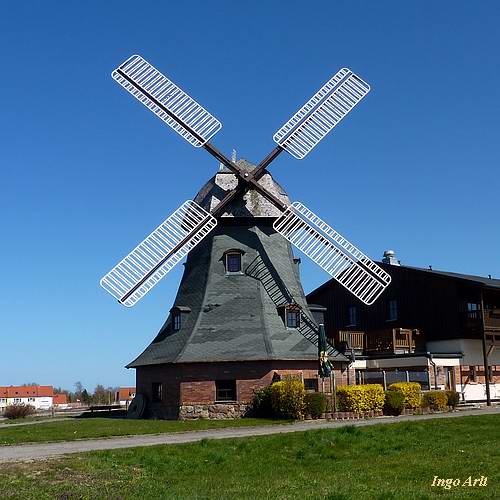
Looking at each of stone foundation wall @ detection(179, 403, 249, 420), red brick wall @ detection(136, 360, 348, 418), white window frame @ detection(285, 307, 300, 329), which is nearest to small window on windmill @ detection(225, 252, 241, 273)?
white window frame @ detection(285, 307, 300, 329)

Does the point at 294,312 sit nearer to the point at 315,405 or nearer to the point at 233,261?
the point at 233,261

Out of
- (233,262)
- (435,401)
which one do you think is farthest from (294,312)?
(435,401)

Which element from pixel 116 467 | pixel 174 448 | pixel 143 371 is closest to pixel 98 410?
pixel 143 371

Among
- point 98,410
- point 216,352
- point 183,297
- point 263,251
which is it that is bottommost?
point 98,410

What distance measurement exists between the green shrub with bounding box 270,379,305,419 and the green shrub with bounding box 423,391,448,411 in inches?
209

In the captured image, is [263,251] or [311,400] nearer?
[311,400]

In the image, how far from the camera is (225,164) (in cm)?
3111

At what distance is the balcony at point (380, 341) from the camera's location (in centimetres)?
3522

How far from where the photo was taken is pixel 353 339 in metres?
Answer: 35.9

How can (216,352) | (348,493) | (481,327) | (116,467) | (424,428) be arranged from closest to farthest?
(348,493) → (116,467) → (424,428) → (216,352) → (481,327)

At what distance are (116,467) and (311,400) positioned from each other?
13056 mm

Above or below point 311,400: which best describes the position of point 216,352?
above

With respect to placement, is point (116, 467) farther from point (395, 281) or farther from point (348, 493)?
point (395, 281)

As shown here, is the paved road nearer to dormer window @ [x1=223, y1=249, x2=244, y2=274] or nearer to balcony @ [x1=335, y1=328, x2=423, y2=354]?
dormer window @ [x1=223, y1=249, x2=244, y2=274]
